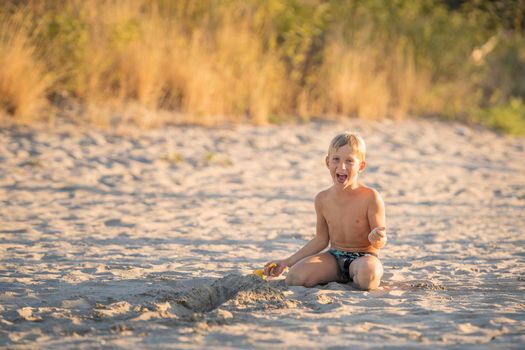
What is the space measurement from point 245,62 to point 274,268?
5958mm

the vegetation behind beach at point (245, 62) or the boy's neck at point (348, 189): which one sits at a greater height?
the vegetation behind beach at point (245, 62)

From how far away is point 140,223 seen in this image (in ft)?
18.8

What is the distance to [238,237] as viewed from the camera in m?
5.39

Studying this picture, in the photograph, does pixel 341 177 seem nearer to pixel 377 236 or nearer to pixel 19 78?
pixel 377 236

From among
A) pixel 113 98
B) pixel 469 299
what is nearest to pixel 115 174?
pixel 113 98

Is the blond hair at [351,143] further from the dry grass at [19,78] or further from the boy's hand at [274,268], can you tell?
the dry grass at [19,78]

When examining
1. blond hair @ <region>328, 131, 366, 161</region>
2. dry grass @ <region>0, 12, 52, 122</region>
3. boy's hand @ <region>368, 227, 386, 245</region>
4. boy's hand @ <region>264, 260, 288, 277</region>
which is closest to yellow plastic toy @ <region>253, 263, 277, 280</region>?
boy's hand @ <region>264, 260, 288, 277</region>

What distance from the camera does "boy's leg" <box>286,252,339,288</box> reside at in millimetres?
4152

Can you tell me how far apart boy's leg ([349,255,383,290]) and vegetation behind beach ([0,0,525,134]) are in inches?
197

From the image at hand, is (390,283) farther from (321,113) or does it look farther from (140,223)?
(321,113)

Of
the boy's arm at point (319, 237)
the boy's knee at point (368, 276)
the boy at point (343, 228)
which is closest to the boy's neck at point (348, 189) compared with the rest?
the boy at point (343, 228)

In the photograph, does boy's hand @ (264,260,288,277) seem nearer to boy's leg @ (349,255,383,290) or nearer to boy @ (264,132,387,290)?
boy @ (264,132,387,290)

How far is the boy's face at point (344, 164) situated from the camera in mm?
4215

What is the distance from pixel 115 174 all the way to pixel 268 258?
107 inches
